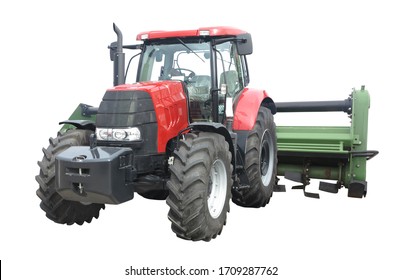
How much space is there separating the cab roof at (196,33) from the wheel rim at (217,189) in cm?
176

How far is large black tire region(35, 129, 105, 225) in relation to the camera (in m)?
4.91

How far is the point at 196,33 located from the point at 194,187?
2209mm

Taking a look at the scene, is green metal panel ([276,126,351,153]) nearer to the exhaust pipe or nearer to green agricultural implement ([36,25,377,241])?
green agricultural implement ([36,25,377,241])

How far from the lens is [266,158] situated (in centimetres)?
641

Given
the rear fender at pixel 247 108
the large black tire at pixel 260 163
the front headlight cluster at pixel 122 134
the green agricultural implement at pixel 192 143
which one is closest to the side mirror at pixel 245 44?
the green agricultural implement at pixel 192 143

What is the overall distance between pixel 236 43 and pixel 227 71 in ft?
1.30

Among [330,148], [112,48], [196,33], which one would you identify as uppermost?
[196,33]

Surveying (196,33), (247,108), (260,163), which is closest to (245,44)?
(196,33)

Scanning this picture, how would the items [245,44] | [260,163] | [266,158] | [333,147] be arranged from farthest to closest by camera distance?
[266,158]
[333,147]
[260,163]
[245,44]

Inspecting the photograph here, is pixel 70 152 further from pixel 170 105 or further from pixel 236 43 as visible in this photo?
pixel 236 43

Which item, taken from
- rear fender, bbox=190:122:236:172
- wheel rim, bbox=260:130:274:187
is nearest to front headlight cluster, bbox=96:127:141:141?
rear fender, bbox=190:122:236:172

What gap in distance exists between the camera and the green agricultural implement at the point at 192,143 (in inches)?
171

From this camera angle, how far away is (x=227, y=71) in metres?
5.84

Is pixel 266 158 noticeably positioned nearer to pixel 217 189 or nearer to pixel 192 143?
pixel 217 189
